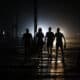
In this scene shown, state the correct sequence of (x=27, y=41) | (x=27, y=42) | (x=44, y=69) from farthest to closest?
(x=27, y=42) → (x=27, y=41) → (x=44, y=69)

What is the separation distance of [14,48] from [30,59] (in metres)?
5.61

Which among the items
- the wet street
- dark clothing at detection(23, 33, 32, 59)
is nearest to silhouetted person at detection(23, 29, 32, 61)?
dark clothing at detection(23, 33, 32, 59)

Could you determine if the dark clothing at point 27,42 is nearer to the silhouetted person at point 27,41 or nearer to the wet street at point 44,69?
the silhouetted person at point 27,41

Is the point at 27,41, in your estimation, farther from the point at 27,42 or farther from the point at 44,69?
the point at 44,69

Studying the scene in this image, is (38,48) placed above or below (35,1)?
below

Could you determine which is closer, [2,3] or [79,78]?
[79,78]

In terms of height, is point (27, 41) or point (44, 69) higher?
point (27, 41)

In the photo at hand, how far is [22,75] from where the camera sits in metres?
17.9

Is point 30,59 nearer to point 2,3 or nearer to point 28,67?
point 28,67

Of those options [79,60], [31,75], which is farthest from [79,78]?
[79,60]

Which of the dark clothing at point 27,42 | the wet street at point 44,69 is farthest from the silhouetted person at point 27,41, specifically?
the wet street at point 44,69

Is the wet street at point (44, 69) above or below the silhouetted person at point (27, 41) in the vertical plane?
below

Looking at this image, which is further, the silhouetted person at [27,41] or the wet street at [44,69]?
the silhouetted person at [27,41]

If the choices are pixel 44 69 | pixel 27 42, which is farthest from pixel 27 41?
pixel 44 69
